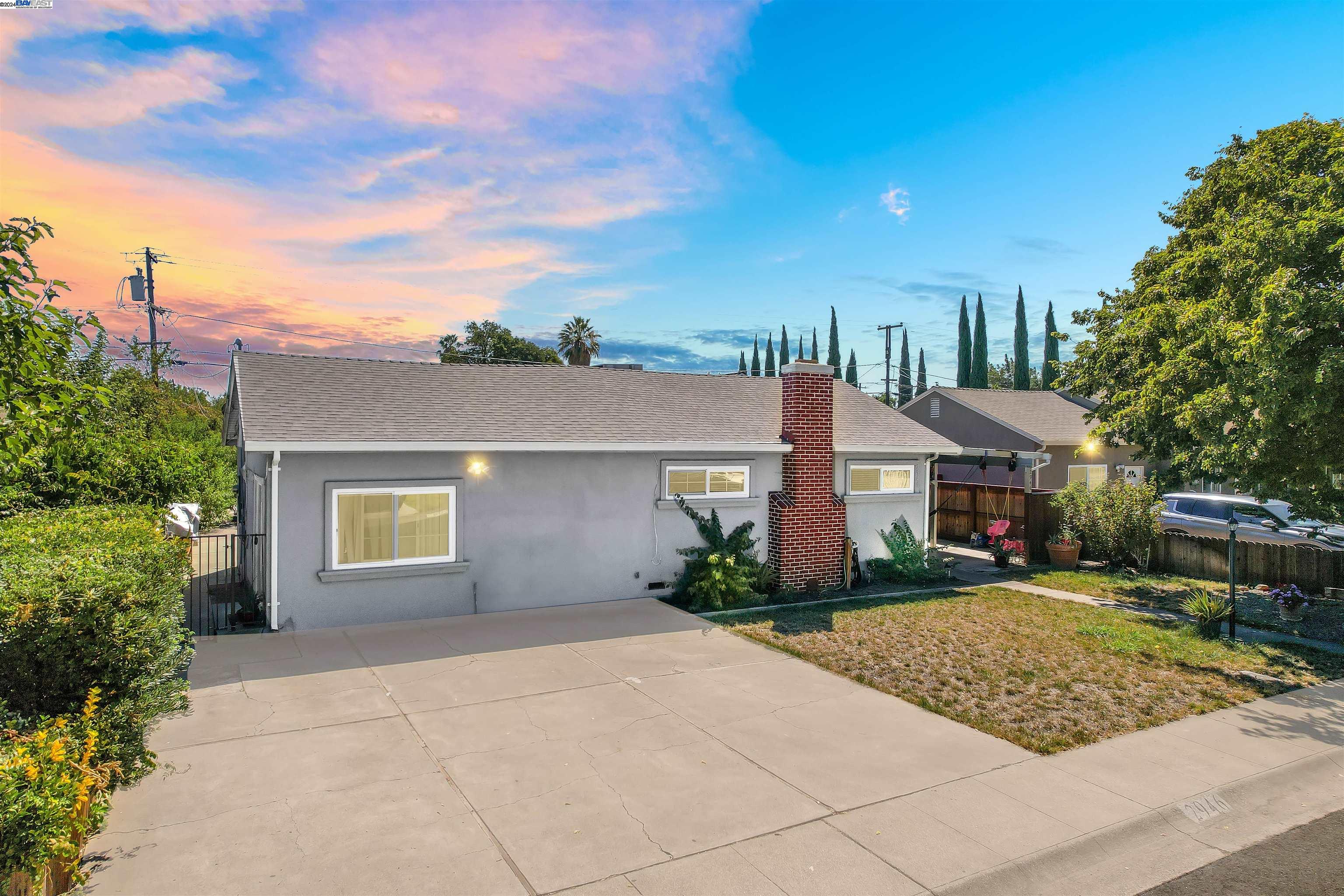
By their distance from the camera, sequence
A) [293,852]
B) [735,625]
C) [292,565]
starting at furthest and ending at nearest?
[735,625], [292,565], [293,852]

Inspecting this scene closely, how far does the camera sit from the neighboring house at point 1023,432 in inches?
858

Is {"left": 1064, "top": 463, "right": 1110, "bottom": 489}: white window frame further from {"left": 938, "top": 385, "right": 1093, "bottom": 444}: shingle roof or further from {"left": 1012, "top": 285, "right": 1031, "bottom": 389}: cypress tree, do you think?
{"left": 1012, "top": 285, "right": 1031, "bottom": 389}: cypress tree

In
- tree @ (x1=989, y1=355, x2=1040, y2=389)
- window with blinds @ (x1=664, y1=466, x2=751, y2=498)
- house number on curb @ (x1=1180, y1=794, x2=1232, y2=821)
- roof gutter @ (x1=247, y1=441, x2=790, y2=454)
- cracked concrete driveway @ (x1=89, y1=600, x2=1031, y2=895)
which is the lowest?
house number on curb @ (x1=1180, y1=794, x2=1232, y2=821)

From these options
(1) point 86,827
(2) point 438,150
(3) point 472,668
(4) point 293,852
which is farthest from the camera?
(2) point 438,150

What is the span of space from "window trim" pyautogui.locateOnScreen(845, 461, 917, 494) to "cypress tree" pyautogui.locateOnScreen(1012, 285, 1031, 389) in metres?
42.5

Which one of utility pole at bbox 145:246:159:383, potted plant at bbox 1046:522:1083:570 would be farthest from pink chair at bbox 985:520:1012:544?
utility pole at bbox 145:246:159:383

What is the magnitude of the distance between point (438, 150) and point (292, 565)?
826cm

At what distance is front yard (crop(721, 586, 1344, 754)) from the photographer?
24.8ft

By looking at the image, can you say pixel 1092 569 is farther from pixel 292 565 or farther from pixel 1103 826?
pixel 292 565

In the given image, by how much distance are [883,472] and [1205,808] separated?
978 centimetres

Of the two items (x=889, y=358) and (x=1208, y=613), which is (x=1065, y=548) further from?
(x=889, y=358)

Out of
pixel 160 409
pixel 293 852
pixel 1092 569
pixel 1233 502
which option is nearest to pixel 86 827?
pixel 293 852

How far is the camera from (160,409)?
24125 millimetres

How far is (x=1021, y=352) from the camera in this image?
55469mm
